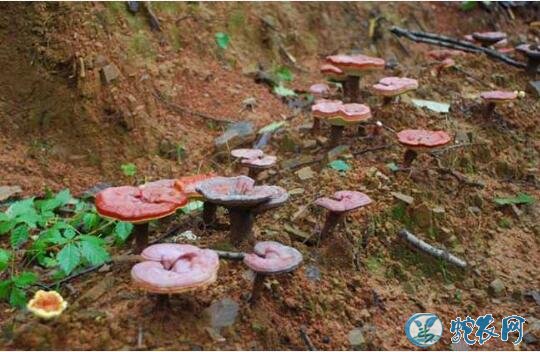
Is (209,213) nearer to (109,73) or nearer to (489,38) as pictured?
(109,73)

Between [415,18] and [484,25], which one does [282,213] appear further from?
→ [484,25]

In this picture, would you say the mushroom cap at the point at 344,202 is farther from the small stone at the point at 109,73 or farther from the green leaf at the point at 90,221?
the small stone at the point at 109,73

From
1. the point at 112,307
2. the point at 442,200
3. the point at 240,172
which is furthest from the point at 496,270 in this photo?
the point at 112,307

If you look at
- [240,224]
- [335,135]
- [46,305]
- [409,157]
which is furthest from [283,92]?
[46,305]

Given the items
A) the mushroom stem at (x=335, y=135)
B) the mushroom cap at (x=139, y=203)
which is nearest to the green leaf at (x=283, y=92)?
the mushroom stem at (x=335, y=135)

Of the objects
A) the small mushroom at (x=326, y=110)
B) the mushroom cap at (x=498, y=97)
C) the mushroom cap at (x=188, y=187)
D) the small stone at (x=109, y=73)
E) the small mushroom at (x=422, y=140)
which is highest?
the small stone at (x=109, y=73)

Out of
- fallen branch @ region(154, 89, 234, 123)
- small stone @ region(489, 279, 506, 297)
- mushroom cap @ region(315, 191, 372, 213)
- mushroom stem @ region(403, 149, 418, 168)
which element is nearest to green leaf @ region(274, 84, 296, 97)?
fallen branch @ region(154, 89, 234, 123)
